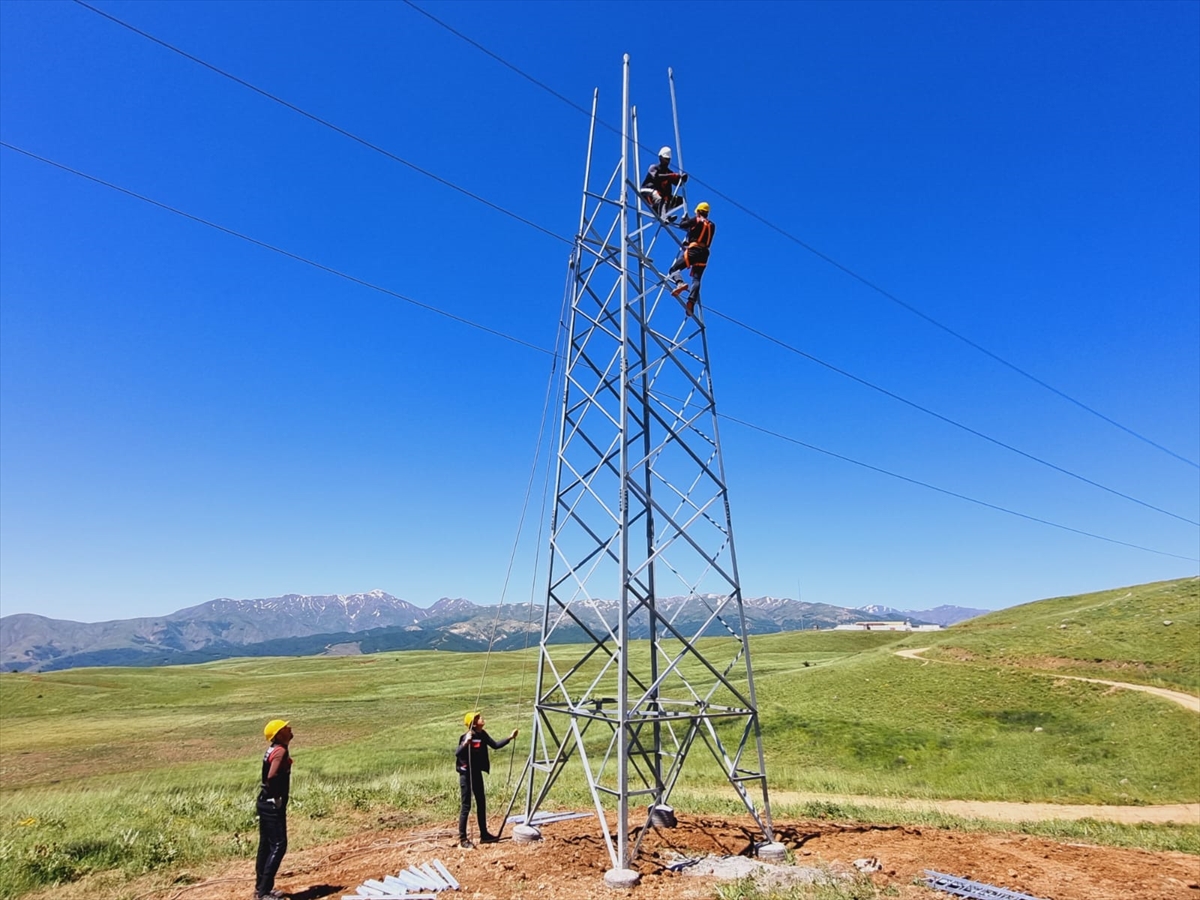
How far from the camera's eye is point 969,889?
9.73 meters

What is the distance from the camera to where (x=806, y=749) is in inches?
1309

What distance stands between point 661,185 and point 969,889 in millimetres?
13915

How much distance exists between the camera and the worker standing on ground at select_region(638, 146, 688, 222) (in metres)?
14.5

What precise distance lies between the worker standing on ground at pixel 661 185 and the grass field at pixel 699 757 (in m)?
15.1

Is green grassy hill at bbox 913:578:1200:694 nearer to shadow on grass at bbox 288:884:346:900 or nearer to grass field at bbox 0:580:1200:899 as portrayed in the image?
grass field at bbox 0:580:1200:899

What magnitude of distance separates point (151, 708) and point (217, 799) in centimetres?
5289

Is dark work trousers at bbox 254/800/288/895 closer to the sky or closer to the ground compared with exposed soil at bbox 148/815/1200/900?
closer to the sky

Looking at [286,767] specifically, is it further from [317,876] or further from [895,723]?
[895,723]

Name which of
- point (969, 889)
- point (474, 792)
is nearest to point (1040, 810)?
point (969, 889)

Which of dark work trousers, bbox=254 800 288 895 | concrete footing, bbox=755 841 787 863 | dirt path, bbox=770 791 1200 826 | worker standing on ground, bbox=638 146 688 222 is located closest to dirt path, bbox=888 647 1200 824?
dirt path, bbox=770 791 1200 826

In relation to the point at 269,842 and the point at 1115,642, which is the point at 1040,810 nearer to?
the point at 269,842

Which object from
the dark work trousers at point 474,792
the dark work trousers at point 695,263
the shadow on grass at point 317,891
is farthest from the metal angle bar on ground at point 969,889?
the dark work trousers at point 695,263

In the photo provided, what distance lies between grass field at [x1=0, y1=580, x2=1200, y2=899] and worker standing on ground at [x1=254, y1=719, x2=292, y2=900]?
3596 mm

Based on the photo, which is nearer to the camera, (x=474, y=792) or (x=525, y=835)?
(x=525, y=835)
